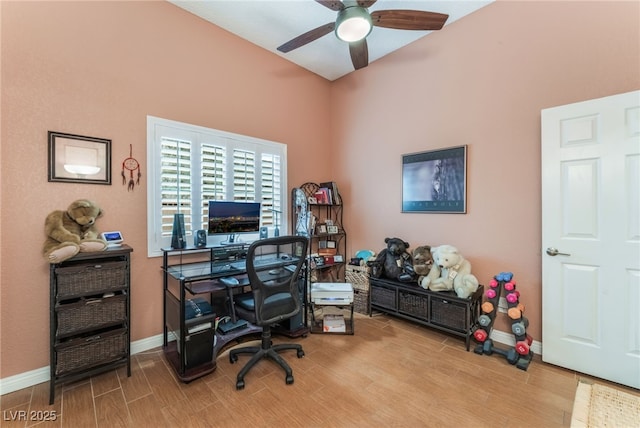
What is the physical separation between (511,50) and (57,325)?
437 centimetres

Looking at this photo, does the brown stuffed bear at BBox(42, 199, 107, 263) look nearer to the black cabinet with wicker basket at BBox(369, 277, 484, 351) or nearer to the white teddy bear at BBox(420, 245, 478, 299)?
the black cabinet with wicker basket at BBox(369, 277, 484, 351)

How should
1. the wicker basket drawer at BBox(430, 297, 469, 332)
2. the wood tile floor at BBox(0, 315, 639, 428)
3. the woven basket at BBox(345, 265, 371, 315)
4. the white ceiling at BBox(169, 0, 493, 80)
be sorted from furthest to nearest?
1. the woven basket at BBox(345, 265, 371, 315)
2. the white ceiling at BBox(169, 0, 493, 80)
3. the wicker basket drawer at BBox(430, 297, 469, 332)
4. the wood tile floor at BBox(0, 315, 639, 428)

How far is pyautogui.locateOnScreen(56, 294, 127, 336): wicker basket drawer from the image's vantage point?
181cm

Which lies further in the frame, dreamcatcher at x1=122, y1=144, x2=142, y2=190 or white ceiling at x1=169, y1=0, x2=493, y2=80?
white ceiling at x1=169, y1=0, x2=493, y2=80

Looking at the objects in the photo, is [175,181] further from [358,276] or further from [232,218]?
[358,276]

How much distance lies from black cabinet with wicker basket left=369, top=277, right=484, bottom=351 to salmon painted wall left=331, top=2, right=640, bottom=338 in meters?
0.42

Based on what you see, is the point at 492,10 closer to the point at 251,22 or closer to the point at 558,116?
the point at 558,116

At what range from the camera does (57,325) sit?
5.88 ft

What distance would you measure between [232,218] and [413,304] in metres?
2.12

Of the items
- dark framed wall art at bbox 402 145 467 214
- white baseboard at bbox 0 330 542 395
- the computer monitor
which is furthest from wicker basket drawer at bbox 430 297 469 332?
the computer monitor

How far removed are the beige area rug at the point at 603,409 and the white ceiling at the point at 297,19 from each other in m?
3.31

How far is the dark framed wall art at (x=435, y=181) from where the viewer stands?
111 inches

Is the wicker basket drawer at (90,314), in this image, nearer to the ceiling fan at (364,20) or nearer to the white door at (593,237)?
the ceiling fan at (364,20)

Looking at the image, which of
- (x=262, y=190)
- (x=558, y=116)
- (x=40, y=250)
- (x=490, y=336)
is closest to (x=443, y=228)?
(x=490, y=336)
